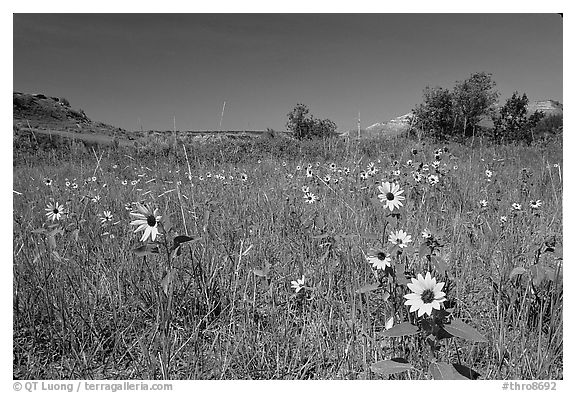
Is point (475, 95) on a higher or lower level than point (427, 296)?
higher

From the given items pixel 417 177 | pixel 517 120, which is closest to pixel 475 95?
pixel 517 120

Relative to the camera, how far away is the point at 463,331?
0.78 meters

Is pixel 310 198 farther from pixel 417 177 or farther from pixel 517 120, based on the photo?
pixel 517 120

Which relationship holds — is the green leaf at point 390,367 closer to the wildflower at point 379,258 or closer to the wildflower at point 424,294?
the wildflower at point 424,294

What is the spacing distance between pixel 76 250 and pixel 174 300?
2.14 feet

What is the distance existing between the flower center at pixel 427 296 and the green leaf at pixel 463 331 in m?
0.06

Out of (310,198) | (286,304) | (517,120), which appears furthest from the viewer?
(517,120)

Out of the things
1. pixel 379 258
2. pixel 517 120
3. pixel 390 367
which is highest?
pixel 517 120

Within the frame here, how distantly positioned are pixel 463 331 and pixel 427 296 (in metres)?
0.09

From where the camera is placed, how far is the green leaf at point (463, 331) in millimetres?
762

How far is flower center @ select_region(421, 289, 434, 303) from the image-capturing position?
32.4 inches

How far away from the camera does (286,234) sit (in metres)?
2.03

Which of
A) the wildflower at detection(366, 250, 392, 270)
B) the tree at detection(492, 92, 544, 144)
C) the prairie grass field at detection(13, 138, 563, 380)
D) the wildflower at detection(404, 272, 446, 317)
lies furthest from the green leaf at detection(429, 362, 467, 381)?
the tree at detection(492, 92, 544, 144)

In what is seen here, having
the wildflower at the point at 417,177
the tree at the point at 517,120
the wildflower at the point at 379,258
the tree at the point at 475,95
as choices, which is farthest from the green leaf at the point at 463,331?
the tree at the point at 475,95
